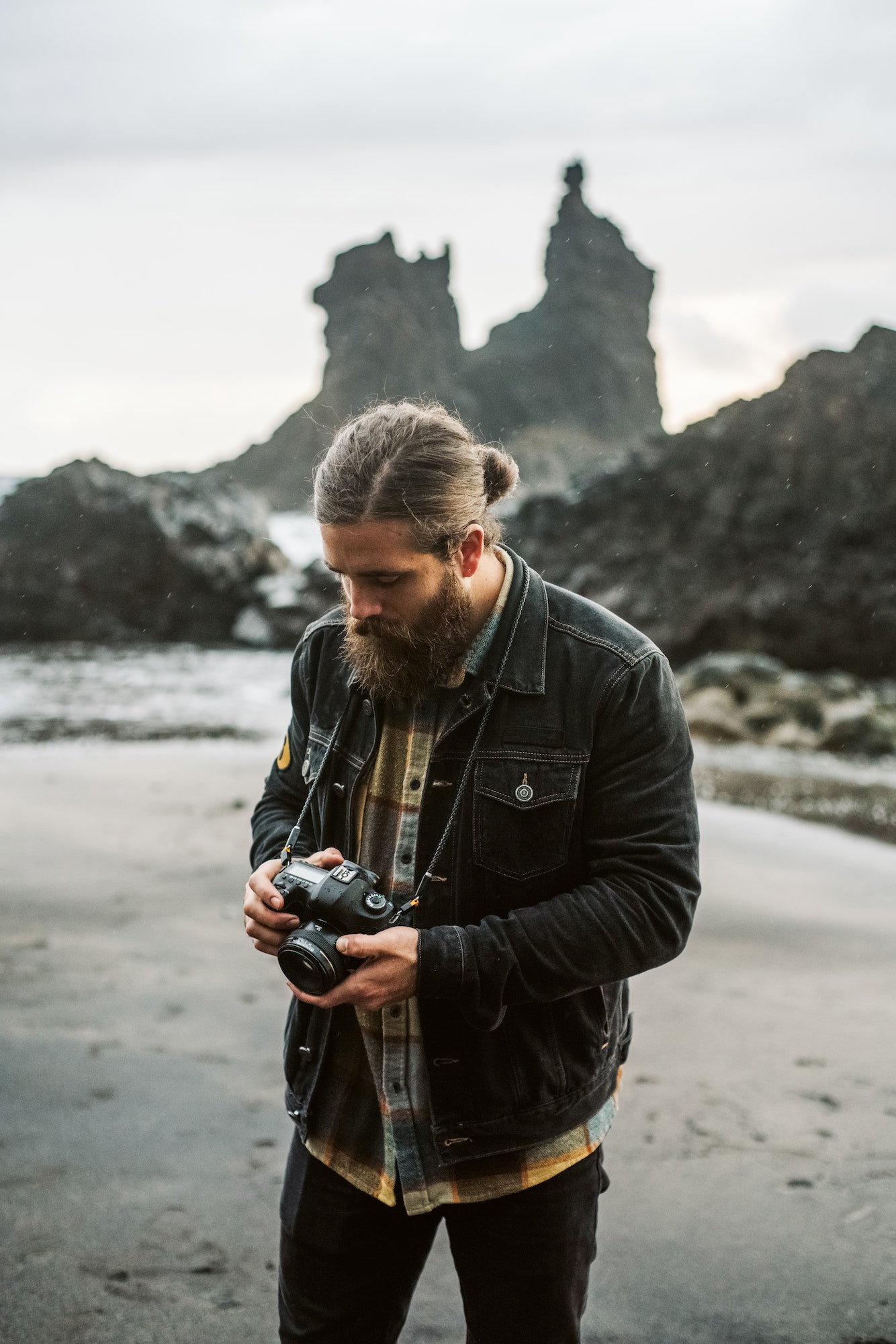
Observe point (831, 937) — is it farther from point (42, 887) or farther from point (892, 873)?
point (42, 887)

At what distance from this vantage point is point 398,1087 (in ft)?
6.33

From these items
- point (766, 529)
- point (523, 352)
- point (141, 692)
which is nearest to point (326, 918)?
point (141, 692)

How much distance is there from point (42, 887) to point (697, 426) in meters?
Result: 23.8

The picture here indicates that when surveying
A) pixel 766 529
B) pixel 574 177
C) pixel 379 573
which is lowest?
pixel 379 573

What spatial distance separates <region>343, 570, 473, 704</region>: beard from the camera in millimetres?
1932

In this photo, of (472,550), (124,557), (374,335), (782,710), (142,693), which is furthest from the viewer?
(374,335)

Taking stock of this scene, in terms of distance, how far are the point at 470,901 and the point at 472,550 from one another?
66cm

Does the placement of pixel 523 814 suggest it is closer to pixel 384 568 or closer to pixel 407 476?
pixel 384 568

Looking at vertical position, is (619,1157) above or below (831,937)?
below

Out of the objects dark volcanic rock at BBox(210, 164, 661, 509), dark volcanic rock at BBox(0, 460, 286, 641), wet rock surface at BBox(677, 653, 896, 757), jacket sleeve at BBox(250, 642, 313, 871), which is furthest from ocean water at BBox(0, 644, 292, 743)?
dark volcanic rock at BBox(210, 164, 661, 509)

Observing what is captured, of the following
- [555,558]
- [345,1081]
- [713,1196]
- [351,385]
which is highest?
[351,385]

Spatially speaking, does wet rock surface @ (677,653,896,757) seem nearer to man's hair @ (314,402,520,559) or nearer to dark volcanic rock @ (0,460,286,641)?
man's hair @ (314,402,520,559)

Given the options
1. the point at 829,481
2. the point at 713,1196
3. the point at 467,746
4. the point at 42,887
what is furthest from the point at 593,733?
the point at 829,481

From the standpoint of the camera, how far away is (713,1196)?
3580mm
